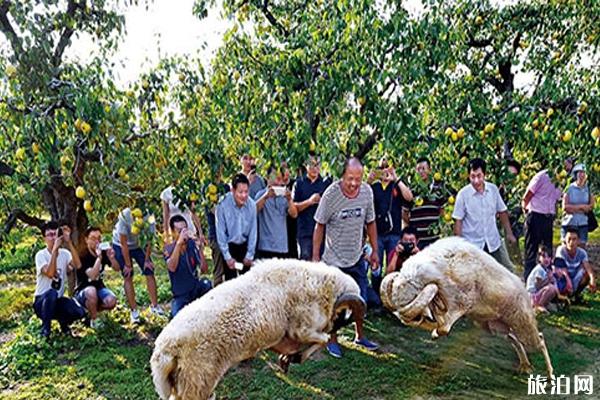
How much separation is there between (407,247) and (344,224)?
151 cm

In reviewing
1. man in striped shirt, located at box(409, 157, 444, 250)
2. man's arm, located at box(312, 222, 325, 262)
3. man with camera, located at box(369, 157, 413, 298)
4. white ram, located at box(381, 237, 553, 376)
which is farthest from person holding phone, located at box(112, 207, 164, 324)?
white ram, located at box(381, 237, 553, 376)

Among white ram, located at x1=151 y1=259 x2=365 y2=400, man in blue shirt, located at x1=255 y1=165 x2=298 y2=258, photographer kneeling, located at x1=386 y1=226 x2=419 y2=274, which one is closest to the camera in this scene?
white ram, located at x1=151 y1=259 x2=365 y2=400

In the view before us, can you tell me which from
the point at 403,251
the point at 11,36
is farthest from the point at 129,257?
the point at 11,36

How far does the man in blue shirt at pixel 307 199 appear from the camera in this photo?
20.6ft

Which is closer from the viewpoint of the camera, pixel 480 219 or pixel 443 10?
pixel 480 219

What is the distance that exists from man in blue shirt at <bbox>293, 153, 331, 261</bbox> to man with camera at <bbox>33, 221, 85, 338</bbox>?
2.83 meters

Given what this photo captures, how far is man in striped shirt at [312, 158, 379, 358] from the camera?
531 centimetres

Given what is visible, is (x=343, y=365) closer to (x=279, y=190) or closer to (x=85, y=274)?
(x=279, y=190)

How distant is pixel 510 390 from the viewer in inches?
189

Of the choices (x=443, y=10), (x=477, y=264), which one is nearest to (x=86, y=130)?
(x=477, y=264)

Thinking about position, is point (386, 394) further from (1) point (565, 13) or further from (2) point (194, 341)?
(1) point (565, 13)

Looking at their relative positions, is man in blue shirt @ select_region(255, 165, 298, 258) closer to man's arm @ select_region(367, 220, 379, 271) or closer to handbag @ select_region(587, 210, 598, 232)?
man's arm @ select_region(367, 220, 379, 271)

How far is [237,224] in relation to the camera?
5.43 m

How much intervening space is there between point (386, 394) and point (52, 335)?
164 inches
